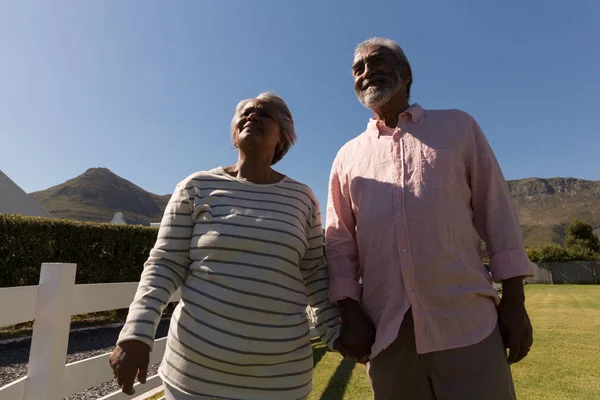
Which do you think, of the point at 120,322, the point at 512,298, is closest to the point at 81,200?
the point at 120,322

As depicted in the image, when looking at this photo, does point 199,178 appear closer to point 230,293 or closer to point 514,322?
point 230,293

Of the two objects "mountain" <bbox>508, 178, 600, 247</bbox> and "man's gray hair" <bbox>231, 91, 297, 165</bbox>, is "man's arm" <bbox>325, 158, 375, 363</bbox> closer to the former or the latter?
"man's gray hair" <bbox>231, 91, 297, 165</bbox>

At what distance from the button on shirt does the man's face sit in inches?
5.6

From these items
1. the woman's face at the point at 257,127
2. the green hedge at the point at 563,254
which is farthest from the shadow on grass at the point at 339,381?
the green hedge at the point at 563,254

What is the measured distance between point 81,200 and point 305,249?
486ft

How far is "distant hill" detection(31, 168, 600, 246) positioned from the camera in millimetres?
121562

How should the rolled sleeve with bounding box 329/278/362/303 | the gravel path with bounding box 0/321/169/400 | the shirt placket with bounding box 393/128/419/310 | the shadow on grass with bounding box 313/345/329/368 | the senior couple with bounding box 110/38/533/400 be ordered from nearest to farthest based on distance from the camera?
1. the senior couple with bounding box 110/38/533/400
2. the shirt placket with bounding box 393/128/419/310
3. the rolled sleeve with bounding box 329/278/362/303
4. the gravel path with bounding box 0/321/169/400
5. the shadow on grass with bounding box 313/345/329/368

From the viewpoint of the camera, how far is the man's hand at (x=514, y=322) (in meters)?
1.36

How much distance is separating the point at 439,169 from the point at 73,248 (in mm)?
8349

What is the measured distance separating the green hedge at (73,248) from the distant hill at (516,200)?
11049 cm

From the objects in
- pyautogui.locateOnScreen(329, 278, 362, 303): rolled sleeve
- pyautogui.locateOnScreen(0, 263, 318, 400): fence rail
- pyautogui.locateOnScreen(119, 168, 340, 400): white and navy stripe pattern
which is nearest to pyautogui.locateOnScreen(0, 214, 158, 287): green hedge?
pyautogui.locateOnScreen(0, 263, 318, 400): fence rail

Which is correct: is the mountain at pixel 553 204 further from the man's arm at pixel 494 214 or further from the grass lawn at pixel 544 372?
the man's arm at pixel 494 214

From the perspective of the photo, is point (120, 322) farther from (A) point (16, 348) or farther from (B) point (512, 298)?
(B) point (512, 298)

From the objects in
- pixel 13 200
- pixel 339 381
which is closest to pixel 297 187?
pixel 339 381
